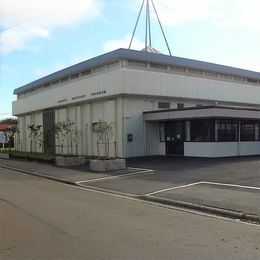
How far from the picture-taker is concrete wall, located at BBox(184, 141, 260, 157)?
2630 cm

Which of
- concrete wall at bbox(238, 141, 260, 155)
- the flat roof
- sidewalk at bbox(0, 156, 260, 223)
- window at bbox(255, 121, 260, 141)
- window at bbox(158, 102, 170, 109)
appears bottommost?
sidewalk at bbox(0, 156, 260, 223)

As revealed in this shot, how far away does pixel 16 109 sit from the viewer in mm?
49188

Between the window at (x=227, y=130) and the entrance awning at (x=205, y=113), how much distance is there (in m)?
0.91

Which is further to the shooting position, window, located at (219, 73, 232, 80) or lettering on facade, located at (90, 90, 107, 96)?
window, located at (219, 73, 232, 80)

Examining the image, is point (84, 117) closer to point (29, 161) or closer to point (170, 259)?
point (29, 161)

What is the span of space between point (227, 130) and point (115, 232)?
20.2 m

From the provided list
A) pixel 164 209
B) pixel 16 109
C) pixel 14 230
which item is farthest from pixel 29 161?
pixel 14 230

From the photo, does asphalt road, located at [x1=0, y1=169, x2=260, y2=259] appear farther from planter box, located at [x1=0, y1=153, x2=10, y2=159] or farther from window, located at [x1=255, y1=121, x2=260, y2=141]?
planter box, located at [x1=0, y1=153, x2=10, y2=159]

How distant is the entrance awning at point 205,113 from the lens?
25438mm

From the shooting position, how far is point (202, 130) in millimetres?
26875

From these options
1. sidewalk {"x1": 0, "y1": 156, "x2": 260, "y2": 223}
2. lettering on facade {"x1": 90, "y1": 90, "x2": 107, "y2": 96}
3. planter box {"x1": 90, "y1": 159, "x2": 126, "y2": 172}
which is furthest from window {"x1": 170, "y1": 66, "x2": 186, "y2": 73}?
sidewalk {"x1": 0, "y1": 156, "x2": 260, "y2": 223}

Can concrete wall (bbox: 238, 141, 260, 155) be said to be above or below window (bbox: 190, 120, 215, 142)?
below

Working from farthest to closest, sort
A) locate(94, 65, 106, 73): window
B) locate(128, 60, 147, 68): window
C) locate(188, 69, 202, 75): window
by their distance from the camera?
locate(188, 69, 202, 75): window < locate(94, 65, 106, 73): window < locate(128, 60, 147, 68): window

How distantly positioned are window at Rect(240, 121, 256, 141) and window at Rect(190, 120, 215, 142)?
2998 millimetres
